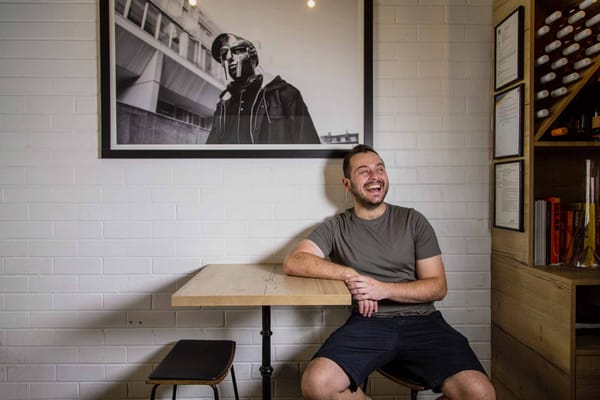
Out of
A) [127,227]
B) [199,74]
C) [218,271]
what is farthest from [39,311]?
[199,74]

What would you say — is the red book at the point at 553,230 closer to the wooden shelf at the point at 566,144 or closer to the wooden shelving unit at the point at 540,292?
the wooden shelving unit at the point at 540,292

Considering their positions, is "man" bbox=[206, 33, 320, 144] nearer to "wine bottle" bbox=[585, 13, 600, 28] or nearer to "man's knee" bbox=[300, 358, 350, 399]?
"man's knee" bbox=[300, 358, 350, 399]

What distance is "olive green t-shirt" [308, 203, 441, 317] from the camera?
206cm

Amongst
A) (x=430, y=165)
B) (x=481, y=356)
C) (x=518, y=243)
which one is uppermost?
(x=430, y=165)

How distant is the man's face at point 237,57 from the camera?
91.8 inches

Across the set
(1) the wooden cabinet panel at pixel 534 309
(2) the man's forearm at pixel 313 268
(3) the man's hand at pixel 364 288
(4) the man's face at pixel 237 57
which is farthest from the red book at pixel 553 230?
(4) the man's face at pixel 237 57

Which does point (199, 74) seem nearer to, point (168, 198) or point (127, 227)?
point (168, 198)

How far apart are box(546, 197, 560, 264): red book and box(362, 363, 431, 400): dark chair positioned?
915mm

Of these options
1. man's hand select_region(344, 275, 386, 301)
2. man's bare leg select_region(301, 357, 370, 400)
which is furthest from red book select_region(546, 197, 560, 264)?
man's bare leg select_region(301, 357, 370, 400)

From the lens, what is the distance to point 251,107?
2.35 meters

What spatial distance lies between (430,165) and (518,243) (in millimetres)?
617

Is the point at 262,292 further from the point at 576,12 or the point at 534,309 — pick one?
the point at 576,12

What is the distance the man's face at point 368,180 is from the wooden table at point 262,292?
1.60 ft

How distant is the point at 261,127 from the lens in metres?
2.36
